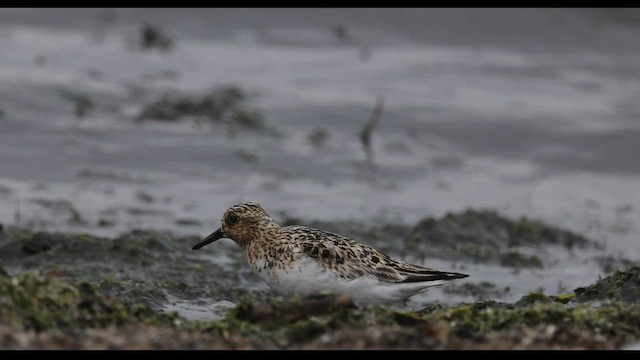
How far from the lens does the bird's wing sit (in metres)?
7.64

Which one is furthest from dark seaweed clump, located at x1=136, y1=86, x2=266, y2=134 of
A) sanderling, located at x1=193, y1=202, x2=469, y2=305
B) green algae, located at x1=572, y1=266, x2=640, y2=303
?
green algae, located at x1=572, y1=266, x2=640, y2=303

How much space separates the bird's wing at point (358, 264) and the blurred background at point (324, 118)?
3.05 meters

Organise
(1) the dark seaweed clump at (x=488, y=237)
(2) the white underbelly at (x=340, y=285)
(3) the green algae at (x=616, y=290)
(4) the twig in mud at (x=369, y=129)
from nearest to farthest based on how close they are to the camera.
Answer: (3) the green algae at (x=616, y=290), (2) the white underbelly at (x=340, y=285), (1) the dark seaweed clump at (x=488, y=237), (4) the twig in mud at (x=369, y=129)

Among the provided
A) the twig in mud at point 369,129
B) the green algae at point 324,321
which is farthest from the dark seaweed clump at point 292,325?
the twig in mud at point 369,129

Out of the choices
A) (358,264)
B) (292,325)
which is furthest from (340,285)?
(292,325)

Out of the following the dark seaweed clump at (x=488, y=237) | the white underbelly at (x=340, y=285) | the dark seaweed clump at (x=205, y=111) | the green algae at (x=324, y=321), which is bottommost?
the dark seaweed clump at (x=488, y=237)

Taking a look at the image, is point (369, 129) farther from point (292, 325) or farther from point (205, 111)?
point (292, 325)

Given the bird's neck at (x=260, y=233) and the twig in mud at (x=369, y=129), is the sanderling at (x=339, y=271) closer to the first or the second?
the bird's neck at (x=260, y=233)

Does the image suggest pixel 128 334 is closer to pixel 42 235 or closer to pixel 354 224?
pixel 42 235

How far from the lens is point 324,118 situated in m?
16.1

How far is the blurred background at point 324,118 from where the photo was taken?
42.9ft

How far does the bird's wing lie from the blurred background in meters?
3.05

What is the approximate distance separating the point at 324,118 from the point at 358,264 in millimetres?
8487

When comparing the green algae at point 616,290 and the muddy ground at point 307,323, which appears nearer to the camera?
the muddy ground at point 307,323
